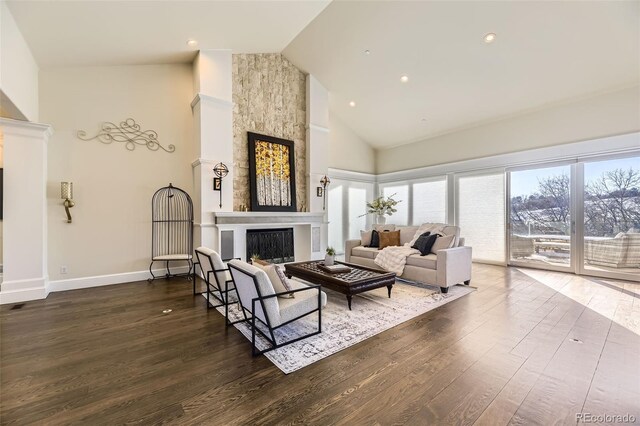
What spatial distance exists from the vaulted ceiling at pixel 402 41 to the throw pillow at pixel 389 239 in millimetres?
3198

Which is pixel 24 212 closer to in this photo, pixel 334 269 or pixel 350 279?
pixel 334 269

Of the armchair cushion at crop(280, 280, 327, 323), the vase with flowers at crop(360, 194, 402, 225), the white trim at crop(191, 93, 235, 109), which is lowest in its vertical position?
the armchair cushion at crop(280, 280, 327, 323)

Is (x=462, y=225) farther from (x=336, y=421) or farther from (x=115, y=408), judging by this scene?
(x=115, y=408)

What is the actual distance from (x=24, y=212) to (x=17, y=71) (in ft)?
6.28

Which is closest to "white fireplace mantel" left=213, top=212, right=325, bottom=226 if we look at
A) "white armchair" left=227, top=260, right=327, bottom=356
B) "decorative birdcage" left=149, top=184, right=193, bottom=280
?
"decorative birdcage" left=149, top=184, right=193, bottom=280

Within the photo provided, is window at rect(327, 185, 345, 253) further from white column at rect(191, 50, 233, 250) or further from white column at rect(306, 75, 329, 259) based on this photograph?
white column at rect(191, 50, 233, 250)

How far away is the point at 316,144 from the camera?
6.84m

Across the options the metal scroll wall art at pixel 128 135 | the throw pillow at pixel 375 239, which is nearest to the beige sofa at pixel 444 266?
the throw pillow at pixel 375 239

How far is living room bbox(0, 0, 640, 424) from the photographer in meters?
2.09

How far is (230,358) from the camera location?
2463 millimetres

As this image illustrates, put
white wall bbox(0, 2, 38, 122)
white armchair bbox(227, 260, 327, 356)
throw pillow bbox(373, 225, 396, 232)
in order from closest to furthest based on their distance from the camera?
white armchair bbox(227, 260, 327, 356) → white wall bbox(0, 2, 38, 122) → throw pillow bbox(373, 225, 396, 232)

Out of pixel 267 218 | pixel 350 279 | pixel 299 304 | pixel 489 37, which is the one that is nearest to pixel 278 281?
pixel 299 304

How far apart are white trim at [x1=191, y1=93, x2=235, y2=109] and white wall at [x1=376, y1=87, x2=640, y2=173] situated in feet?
17.4

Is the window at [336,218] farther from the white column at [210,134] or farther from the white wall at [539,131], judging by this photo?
the white column at [210,134]
